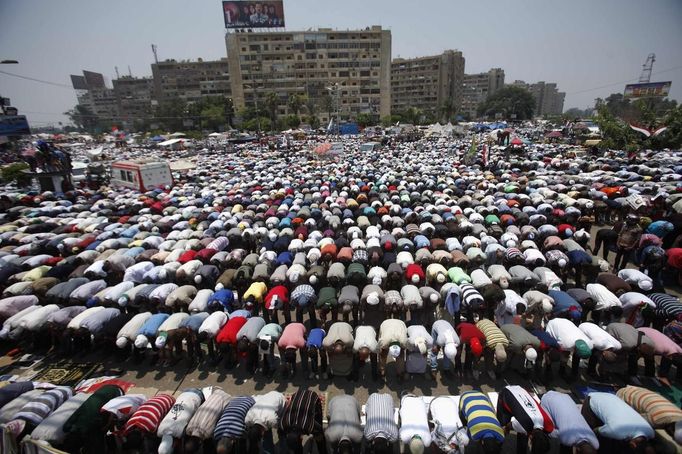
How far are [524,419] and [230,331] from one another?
5.26m

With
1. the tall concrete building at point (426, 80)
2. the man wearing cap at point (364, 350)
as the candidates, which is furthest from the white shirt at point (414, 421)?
the tall concrete building at point (426, 80)

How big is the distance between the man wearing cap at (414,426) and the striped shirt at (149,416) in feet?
11.5

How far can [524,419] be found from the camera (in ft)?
13.9

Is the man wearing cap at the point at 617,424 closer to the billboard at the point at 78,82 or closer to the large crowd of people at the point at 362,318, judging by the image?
the large crowd of people at the point at 362,318

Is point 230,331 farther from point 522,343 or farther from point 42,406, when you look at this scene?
point 522,343

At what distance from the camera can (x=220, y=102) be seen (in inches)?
2817

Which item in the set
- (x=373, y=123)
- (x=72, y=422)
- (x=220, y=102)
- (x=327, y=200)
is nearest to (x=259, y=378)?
(x=72, y=422)

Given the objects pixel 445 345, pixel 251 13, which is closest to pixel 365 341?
pixel 445 345

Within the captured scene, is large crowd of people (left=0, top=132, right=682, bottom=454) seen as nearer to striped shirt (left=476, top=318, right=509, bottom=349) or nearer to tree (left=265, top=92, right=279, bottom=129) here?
striped shirt (left=476, top=318, right=509, bottom=349)

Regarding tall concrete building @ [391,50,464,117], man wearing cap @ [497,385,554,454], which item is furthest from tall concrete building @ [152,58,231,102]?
man wearing cap @ [497,385,554,454]

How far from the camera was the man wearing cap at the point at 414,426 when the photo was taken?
4203mm

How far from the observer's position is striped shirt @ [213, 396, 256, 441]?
434 centimetres

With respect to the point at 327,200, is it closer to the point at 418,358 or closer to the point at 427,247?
the point at 427,247

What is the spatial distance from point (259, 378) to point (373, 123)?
69826 millimetres
